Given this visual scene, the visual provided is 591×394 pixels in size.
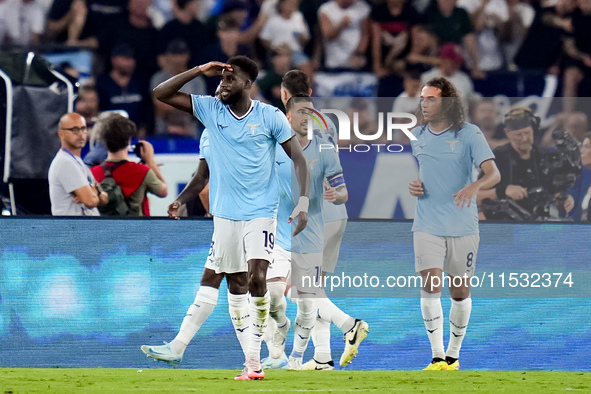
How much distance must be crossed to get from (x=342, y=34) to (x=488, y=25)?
5.62ft

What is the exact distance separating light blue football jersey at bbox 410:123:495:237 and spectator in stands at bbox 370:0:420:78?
2629mm

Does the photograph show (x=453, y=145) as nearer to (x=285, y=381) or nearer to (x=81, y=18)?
(x=285, y=381)

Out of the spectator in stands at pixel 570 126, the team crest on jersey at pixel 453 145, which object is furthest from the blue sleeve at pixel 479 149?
the spectator in stands at pixel 570 126

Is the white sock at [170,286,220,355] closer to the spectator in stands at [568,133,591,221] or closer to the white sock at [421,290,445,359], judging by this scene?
the white sock at [421,290,445,359]

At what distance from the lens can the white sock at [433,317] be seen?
7934 millimetres

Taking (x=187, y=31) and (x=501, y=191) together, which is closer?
(x=501, y=191)

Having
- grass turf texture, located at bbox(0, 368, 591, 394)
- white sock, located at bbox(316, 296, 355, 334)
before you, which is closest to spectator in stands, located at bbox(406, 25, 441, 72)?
white sock, located at bbox(316, 296, 355, 334)

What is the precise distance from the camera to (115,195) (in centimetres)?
830

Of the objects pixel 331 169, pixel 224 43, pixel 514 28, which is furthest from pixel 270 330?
pixel 514 28

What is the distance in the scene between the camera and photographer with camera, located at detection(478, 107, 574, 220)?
8.33 metres

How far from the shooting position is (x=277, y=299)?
25.0ft

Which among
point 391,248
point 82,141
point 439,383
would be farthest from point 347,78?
point 439,383

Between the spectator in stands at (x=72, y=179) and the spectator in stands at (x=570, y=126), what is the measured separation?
3.97 m

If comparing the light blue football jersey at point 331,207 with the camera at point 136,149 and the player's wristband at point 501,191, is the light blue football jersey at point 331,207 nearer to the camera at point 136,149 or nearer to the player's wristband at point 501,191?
the player's wristband at point 501,191
